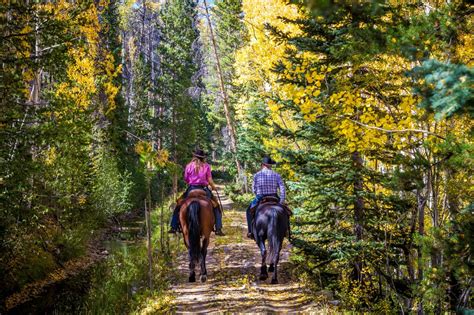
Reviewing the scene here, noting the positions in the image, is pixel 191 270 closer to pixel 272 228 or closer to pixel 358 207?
pixel 272 228

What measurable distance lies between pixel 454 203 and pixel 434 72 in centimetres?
518

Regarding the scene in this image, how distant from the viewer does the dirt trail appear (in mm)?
6574

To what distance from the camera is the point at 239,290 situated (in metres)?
7.57

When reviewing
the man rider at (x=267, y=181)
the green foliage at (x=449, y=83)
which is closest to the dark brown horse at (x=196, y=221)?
the man rider at (x=267, y=181)

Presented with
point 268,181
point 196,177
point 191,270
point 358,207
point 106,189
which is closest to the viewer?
point 358,207

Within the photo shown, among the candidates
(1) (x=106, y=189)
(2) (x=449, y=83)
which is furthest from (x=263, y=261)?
(1) (x=106, y=189)

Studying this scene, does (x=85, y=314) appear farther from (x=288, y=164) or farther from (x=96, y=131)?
(x=96, y=131)

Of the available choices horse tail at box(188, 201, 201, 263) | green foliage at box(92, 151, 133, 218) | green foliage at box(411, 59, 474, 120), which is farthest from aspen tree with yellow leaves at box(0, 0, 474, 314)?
green foliage at box(92, 151, 133, 218)

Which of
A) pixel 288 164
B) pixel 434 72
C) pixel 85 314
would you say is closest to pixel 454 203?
pixel 288 164

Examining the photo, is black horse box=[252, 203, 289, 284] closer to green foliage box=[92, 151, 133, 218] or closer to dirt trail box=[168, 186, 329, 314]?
dirt trail box=[168, 186, 329, 314]

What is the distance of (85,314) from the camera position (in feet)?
25.8

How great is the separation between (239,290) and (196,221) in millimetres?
1588

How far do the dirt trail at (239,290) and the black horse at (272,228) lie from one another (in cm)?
53

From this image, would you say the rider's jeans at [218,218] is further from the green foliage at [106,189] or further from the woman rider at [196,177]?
the green foliage at [106,189]
